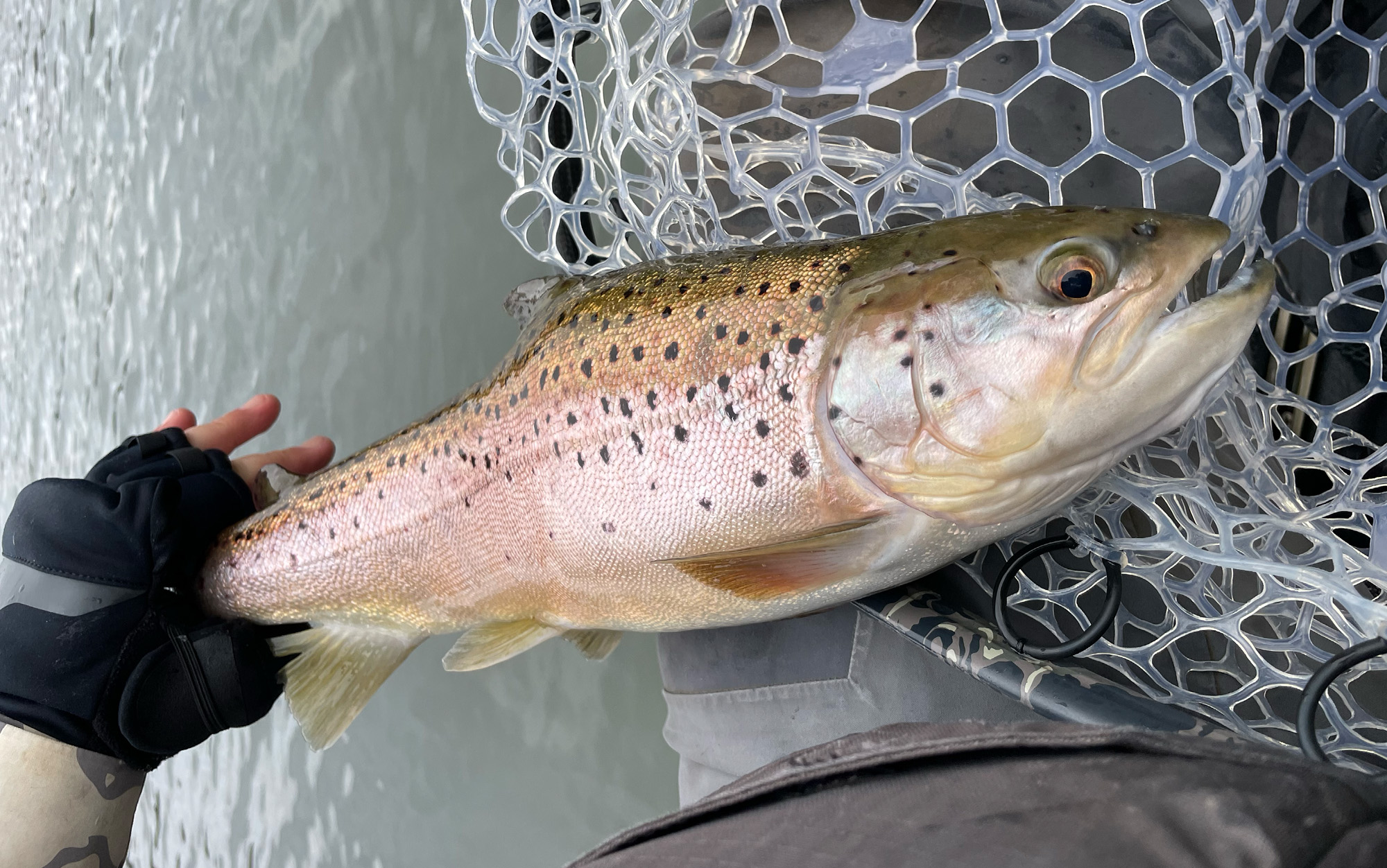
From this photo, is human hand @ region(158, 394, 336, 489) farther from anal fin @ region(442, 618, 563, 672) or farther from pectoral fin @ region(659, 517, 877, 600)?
pectoral fin @ region(659, 517, 877, 600)

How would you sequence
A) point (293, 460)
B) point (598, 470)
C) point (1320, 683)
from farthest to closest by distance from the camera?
1. point (293, 460)
2. point (598, 470)
3. point (1320, 683)

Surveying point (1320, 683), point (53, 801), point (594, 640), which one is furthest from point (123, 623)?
point (1320, 683)

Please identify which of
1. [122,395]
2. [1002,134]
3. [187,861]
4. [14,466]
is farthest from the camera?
[14,466]

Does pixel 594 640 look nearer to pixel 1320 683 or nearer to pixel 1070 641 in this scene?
pixel 1070 641

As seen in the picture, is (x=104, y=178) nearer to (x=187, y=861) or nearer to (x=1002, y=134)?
Answer: (x=187, y=861)

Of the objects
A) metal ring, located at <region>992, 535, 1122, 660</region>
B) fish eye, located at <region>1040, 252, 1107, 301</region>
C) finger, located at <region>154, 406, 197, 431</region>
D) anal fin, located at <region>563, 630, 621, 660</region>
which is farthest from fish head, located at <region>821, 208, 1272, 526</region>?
finger, located at <region>154, 406, 197, 431</region>

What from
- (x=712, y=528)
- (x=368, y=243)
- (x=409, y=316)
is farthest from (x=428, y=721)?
(x=712, y=528)
